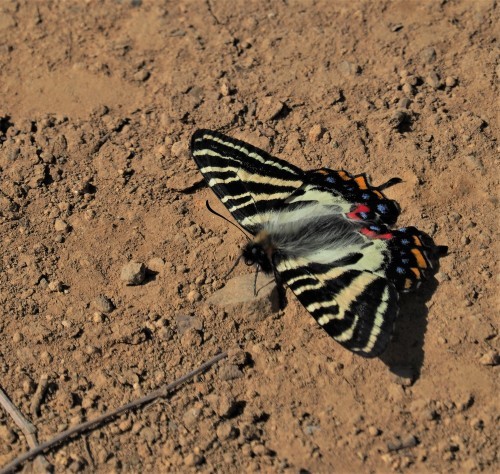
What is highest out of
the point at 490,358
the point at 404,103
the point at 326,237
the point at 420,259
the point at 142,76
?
the point at 142,76

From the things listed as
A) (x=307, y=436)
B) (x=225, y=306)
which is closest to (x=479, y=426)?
(x=307, y=436)

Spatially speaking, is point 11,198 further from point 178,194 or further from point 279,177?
point 279,177

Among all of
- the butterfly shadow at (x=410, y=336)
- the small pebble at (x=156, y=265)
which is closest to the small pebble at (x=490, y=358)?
the butterfly shadow at (x=410, y=336)

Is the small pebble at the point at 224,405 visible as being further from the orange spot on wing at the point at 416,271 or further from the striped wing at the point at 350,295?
the orange spot on wing at the point at 416,271

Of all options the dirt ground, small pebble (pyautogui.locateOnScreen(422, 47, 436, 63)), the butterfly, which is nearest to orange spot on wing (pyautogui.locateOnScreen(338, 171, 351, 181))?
the butterfly

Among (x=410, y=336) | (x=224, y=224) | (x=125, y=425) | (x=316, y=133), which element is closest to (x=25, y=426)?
(x=125, y=425)

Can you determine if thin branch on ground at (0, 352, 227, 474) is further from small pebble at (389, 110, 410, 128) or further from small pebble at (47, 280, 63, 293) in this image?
small pebble at (389, 110, 410, 128)

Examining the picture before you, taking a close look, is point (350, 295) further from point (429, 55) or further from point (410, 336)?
point (429, 55)
